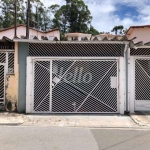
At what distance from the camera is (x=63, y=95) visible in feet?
30.8

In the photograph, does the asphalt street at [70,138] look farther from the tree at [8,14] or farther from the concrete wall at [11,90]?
the tree at [8,14]

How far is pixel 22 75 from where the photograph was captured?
9227mm

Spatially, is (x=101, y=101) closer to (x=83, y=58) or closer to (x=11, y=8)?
(x=83, y=58)

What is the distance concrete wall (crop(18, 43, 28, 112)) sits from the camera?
30.1ft

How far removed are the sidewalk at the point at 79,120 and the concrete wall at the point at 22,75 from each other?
517mm

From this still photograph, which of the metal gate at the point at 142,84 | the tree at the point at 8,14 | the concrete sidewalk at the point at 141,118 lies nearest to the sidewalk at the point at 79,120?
the concrete sidewalk at the point at 141,118

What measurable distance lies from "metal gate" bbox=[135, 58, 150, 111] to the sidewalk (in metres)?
0.87

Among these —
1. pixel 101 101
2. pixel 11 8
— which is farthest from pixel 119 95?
pixel 11 8

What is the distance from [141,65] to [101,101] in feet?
7.24

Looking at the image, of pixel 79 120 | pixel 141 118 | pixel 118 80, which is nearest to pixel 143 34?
pixel 118 80

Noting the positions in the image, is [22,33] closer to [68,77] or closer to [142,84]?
[68,77]

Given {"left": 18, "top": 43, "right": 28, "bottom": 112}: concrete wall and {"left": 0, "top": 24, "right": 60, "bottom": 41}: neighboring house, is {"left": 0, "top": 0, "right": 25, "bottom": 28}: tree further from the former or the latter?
{"left": 18, "top": 43, "right": 28, "bottom": 112}: concrete wall

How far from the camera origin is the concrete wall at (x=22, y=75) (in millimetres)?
9172

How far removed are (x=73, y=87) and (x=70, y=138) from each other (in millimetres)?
3502
